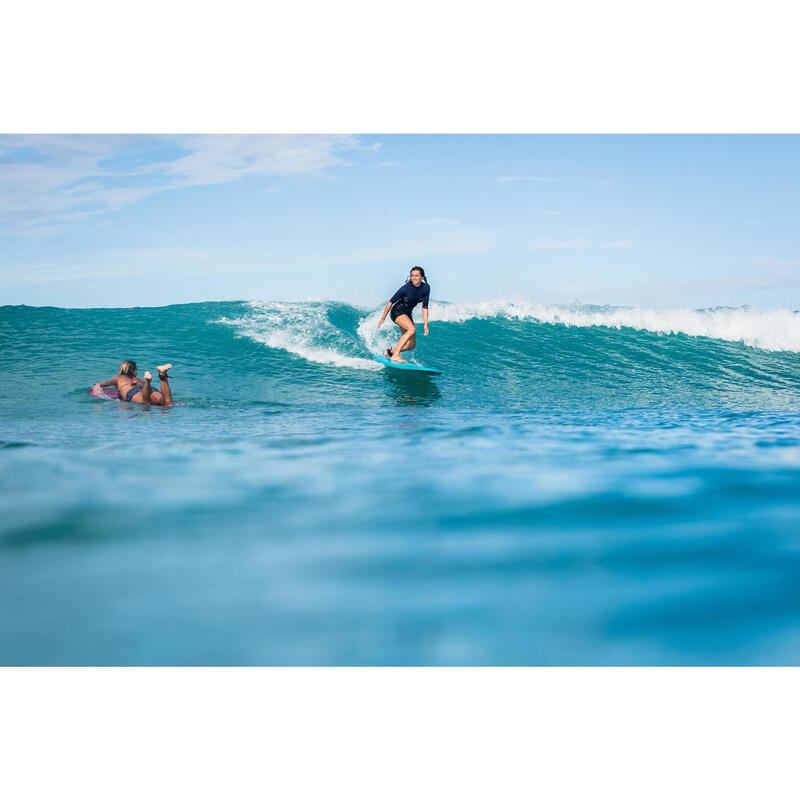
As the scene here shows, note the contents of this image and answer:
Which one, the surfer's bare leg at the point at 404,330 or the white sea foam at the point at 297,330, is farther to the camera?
the white sea foam at the point at 297,330

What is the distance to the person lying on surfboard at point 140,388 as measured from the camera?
793 centimetres

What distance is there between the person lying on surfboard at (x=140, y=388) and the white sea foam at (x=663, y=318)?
9.00 metres

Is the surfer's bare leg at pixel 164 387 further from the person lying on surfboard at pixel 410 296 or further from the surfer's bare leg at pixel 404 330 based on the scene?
the surfer's bare leg at pixel 404 330

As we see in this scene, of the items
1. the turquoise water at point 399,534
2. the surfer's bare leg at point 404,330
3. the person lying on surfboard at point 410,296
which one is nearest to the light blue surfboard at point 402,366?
the surfer's bare leg at point 404,330

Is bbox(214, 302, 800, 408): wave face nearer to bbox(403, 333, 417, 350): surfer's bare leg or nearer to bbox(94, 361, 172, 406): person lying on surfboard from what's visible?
bbox(403, 333, 417, 350): surfer's bare leg

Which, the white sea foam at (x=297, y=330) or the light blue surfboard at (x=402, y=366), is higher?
the white sea foam at (x=297, y=330)

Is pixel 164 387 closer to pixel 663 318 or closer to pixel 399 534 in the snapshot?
pixel 399 534

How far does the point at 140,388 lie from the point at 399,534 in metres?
6.10

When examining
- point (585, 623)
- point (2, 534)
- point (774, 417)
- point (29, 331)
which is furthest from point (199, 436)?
point (29, 331)

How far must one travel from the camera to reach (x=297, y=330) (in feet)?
46.9

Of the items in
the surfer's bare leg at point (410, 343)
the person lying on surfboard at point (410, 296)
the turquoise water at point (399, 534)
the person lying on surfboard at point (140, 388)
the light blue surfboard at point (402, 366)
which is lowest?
the turquoise water at point (399, 534)

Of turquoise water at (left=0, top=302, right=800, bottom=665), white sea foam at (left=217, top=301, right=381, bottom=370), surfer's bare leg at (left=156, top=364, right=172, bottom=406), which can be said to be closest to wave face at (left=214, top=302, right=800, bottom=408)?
white sea foam at (left=217, top=301, right=381, bottom=370)

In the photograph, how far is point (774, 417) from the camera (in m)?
7.30

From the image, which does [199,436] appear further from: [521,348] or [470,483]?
[521,348]
